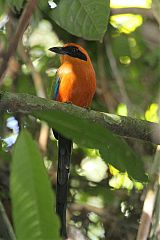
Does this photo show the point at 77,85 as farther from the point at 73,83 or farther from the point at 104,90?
the point at 104,90

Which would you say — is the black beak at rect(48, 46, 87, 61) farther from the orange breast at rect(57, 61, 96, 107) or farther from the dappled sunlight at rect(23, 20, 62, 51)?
the dappled sunlight at rect(23, 20, 62, 51)

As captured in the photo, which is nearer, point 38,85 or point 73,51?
point 38,85

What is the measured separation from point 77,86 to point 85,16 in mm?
1731

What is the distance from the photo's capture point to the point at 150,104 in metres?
4.48

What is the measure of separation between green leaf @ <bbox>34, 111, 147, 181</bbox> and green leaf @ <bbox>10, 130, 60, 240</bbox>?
2.9 inches

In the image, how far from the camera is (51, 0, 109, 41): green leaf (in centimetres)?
176

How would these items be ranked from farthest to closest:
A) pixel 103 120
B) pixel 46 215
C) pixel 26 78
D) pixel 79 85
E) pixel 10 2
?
pixel 26 78
pixel 79 85
pixel 103 120
pixel 10 2
pixel 46 215

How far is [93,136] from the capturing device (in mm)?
975

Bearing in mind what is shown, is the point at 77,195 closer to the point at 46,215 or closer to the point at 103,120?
the point at 103,120

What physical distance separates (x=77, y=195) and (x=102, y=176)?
0.25 meters

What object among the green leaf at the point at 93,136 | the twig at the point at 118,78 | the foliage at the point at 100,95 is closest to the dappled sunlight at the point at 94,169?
the foliage at the point at 100,95

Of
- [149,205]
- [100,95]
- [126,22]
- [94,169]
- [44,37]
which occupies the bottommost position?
[94,169]

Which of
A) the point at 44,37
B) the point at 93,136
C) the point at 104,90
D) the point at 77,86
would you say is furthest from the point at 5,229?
the point at 44,37

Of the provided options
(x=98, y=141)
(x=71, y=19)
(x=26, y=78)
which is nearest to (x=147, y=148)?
(x=26, y=78)
